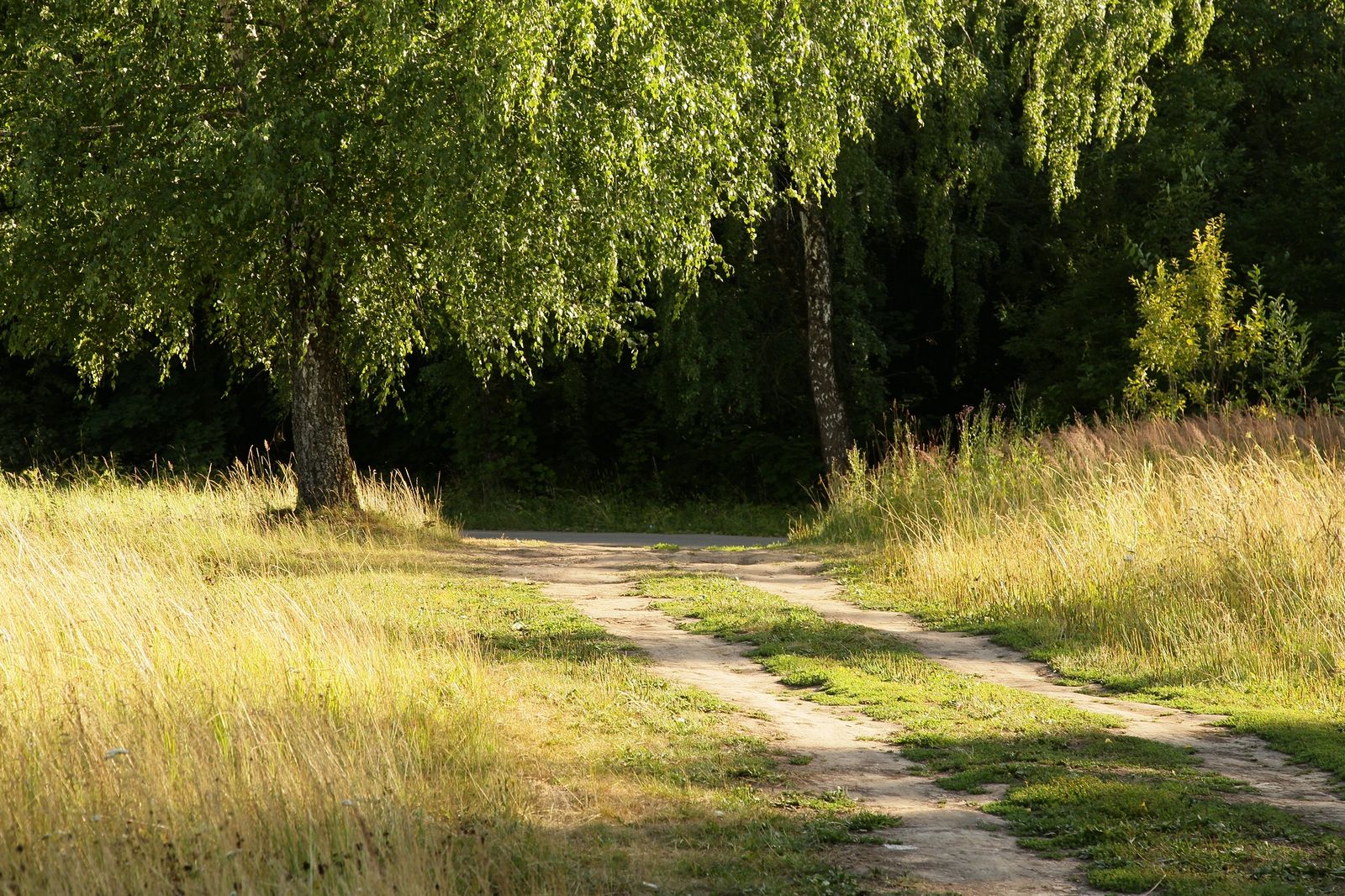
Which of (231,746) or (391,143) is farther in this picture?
(391,143)

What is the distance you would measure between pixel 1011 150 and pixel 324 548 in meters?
14.6

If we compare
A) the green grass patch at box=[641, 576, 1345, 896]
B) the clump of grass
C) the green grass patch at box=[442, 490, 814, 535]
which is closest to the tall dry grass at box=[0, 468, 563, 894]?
the green grass patch at box=[641, 576, 1345, 896]

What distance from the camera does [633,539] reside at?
1817 centimetres

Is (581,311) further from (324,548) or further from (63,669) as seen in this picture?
(63,669)

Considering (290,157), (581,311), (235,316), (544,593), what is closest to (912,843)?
(544,593)

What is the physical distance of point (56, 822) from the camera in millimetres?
4273

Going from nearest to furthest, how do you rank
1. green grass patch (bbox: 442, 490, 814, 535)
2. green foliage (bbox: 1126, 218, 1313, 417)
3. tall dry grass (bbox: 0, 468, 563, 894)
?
→ tall dry grass (bbox: 0, 468, 563, 894), green foliage (bbox: 1126, 218, 1313, 417), green grass patch (bbox: 442, 490, 814, 535)

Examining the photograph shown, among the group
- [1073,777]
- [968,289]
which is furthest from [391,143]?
[968,289]

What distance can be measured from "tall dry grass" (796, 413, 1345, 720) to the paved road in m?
3.75

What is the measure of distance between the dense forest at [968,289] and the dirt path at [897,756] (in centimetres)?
790

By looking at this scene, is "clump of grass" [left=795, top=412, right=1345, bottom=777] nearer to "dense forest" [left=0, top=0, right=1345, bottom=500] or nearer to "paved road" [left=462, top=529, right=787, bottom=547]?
"paved road" [left=462, top=529, right=787, bottom=547]

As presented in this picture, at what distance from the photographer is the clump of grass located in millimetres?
7383

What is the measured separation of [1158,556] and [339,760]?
6.42 meters

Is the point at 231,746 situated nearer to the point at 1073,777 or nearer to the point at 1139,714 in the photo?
the point at 1073,777
